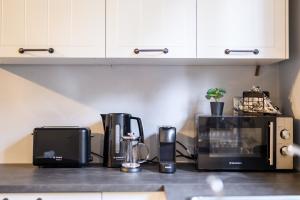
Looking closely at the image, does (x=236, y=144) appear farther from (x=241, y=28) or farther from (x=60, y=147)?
(x=60, y=147)

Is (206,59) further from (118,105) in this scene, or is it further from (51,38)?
(51,38)

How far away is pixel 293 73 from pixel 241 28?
0.40m

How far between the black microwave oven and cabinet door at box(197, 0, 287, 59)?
1.10ft

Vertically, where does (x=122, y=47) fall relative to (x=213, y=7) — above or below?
below

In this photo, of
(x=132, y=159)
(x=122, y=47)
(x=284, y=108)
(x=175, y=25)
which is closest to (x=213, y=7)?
(x=175, y=25)

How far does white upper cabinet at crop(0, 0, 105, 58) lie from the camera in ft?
5.61

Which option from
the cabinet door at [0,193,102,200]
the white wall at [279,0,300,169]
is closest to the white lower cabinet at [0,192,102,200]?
the cabinet door at [0,193,102,200]

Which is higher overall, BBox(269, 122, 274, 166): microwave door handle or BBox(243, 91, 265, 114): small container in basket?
BBox(243, 91, 265, 114): small container in basket

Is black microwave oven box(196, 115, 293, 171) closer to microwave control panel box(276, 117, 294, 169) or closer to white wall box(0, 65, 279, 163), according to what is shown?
microwave control panel box(276, 117, 294, 169)

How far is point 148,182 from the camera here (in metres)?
1.53

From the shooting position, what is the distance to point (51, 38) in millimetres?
1711

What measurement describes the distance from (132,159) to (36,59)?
0.74 m

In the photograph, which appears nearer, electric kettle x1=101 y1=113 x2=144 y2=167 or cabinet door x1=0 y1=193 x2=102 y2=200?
cabinet door x1=0 y1=193 x2=102 y2=200

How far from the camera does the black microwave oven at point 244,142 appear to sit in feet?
5.69
